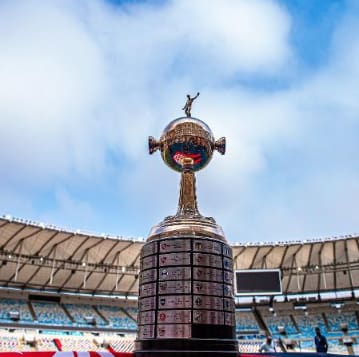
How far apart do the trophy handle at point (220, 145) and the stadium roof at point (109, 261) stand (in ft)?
87.5

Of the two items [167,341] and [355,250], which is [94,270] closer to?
[355,250]

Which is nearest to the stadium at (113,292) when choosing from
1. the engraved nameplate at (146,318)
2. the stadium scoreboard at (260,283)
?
the stadium scoreboard at (260,283)

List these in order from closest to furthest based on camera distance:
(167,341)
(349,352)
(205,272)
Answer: (167,341)
(205,272)
(349,352)

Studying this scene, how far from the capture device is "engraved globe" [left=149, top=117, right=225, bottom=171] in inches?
352

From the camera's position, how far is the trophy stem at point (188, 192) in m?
8.95

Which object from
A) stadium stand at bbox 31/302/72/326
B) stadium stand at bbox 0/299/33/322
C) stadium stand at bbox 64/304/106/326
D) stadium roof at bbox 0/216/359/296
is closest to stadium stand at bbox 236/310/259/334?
stadium roof at bbox 0/216/359/296

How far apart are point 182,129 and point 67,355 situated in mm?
5293

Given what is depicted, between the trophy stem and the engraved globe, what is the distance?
119 millimetres

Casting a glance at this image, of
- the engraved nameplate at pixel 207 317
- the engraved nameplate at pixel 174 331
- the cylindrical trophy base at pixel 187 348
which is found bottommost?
the cylindrical trophy base at pixel 187 348

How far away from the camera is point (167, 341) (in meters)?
7.09

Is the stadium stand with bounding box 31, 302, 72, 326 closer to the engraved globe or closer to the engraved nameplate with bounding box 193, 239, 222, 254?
the engraved globe

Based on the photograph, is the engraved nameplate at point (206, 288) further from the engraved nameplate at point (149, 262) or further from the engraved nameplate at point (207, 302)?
the engraved nameplate at point (149, 262)

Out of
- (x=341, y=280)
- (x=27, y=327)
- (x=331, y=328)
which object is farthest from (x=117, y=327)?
(x=341, y=280)

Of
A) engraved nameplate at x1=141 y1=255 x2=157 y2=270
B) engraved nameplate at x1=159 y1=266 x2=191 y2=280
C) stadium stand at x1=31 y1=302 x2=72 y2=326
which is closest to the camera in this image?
engraved nameplate at x1=159 y1=266 x2=191 y2=280
